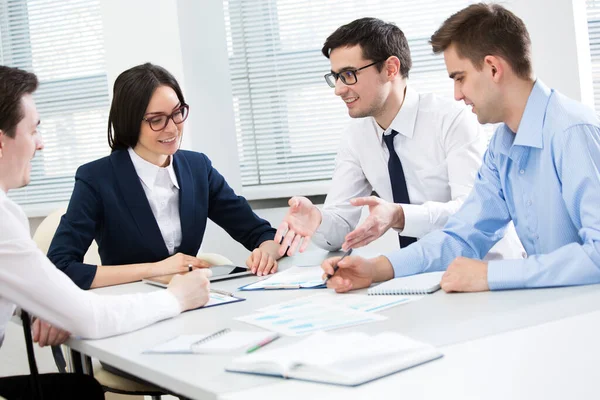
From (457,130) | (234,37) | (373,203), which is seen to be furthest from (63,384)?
(234,37)

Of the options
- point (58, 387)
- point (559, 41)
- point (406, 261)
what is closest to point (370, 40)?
point (406, 261)

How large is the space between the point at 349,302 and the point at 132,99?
4.18 feet

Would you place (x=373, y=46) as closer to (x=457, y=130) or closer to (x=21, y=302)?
(x=457, y=130)

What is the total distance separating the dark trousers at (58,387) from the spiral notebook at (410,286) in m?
0.82

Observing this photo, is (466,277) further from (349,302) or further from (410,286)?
(349,302)

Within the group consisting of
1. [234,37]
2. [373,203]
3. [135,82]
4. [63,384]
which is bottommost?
[63,384]

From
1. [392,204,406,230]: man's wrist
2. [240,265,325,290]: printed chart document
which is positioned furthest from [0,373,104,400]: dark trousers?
[392,204,406,230]: man's wrist

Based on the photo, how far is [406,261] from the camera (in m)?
1.97

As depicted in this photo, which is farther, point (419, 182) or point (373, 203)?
point (419, 182)

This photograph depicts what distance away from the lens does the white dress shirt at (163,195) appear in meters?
2.59

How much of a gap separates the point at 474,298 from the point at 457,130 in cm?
118

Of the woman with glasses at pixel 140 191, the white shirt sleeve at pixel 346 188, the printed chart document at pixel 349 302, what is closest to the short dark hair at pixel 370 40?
the white shirt sleeve at pixel 346 188

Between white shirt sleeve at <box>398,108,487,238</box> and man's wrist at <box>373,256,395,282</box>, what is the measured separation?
0.42 meters

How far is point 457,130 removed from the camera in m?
2.65
